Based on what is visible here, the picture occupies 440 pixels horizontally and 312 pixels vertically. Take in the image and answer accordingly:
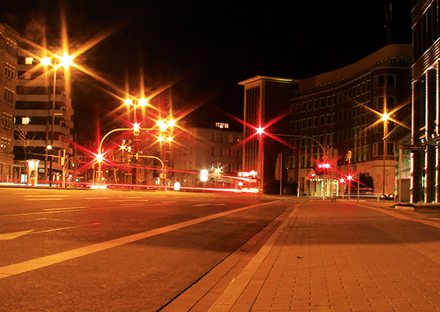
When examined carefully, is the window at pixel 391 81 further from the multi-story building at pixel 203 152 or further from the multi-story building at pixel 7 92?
the multi-story building at pixel 203 152

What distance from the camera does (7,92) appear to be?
2803 inches

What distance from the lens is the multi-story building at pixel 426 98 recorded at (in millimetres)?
38031

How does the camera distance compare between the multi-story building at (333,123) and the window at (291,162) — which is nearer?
the multi-story building at (333,123)

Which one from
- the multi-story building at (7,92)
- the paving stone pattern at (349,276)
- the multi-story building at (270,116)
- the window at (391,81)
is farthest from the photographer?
the multi-story building at (270,116)

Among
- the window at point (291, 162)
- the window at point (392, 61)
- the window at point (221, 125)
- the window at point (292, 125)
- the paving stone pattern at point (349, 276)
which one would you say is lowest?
the paving stone pattern at point (349, 276)

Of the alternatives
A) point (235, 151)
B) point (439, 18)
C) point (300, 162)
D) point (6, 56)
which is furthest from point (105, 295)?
point (235, 151)

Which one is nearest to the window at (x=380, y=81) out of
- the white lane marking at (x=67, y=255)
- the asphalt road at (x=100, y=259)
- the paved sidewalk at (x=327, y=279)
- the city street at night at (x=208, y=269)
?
the asphalt road at (x=100, y=259)

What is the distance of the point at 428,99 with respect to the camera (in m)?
39.9

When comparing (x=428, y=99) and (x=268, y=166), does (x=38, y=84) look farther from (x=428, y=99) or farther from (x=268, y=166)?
(x=428, y=99)

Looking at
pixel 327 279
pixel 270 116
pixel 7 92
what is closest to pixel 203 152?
pixel 270 116

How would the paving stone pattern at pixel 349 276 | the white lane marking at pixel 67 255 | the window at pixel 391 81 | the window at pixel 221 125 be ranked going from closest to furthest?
the paving stone pattern at pixel 349 276
the white lane marking at pixel 67 255
the window at pixel 391 81
the window at pixel 221 125

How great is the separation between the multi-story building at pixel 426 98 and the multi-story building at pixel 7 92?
4914 centimetres

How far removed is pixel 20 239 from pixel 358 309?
7.05 meters

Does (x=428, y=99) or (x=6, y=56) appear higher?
(x=6, y=56)
